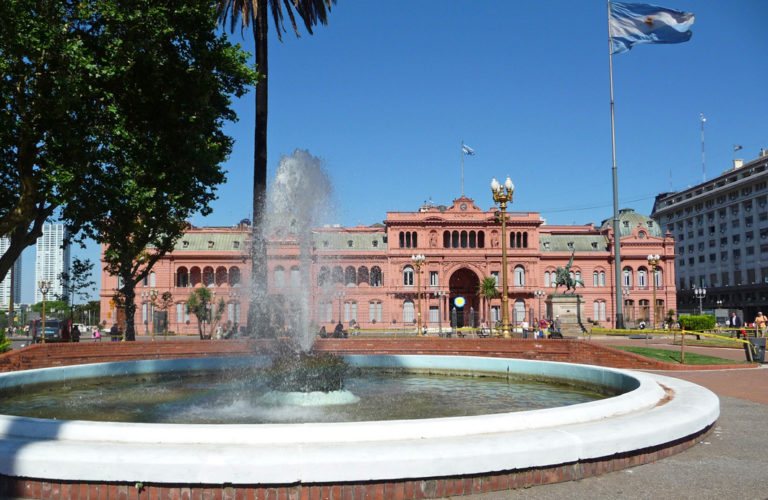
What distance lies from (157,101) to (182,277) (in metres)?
54.1

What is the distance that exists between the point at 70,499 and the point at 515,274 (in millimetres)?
64375

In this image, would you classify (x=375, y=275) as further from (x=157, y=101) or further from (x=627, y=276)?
(x=157, y=101)

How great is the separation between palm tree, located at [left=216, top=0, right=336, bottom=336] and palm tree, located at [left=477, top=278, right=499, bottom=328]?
44185 millimetres

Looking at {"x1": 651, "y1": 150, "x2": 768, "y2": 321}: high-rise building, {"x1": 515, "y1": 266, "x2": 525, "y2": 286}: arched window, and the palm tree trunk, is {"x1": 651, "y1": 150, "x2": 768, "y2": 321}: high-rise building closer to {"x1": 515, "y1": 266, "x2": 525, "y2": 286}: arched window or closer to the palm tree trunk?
{"x1": 515, "y1": 266, "x2": 525, "y2": 286}: arched window

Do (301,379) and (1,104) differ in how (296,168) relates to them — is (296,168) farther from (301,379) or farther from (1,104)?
→ (1,104)

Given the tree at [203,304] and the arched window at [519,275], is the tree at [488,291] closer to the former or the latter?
the arched window at [519,275]

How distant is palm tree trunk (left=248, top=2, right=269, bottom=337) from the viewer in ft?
59.5

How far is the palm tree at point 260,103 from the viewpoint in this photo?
717 inches

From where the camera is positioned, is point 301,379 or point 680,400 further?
point 301,379

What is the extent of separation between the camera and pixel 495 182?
22344 millimetres

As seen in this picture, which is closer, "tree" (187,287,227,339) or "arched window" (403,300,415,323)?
"tree" (187,287,227,339)

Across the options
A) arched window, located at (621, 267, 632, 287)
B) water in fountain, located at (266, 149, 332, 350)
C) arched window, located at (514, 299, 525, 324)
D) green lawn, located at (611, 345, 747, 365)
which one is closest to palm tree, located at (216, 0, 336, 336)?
water in fountain, located at (266, 149, 332, 350)

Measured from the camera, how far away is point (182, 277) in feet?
215

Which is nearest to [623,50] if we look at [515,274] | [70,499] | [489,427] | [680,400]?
[680,400]
